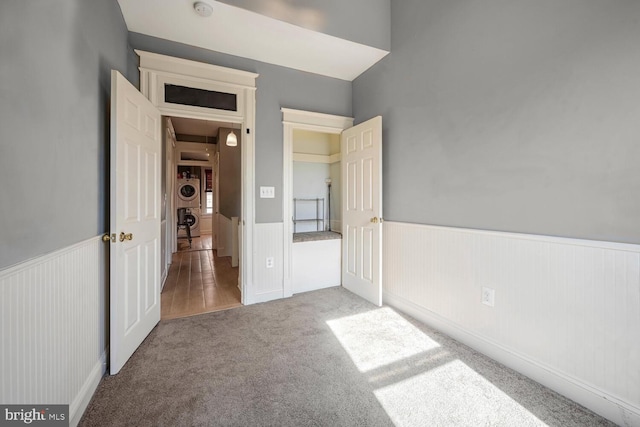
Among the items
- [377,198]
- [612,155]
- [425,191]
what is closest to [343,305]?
[377,198]

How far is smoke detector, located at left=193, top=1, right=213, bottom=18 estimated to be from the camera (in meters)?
2.12

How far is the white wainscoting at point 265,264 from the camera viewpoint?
3.03 meters

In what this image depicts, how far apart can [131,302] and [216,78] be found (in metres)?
2.26

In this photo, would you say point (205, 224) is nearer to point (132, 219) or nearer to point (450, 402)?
point (132, 219)

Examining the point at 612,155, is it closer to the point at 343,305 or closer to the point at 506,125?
the point at 506,125

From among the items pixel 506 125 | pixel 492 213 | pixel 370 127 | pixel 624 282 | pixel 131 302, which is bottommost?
pixel 131 302

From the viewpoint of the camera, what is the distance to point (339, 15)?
259cm

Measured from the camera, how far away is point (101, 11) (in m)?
1.76

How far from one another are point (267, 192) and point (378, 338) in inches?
74.6

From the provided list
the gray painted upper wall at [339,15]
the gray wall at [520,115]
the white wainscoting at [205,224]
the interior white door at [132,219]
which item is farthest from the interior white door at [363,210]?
the white wainscoting at [205,224]

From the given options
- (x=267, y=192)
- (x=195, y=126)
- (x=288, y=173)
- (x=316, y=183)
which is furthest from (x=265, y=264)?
(x=195, y=126)

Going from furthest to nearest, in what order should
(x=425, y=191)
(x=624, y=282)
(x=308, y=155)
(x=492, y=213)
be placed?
1. (x=308, y=155)
2. (x=425, y=191)
3. (x=492, y=213)
4. (x=624, y=282)

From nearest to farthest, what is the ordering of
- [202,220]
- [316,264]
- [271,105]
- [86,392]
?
[86,392] → [271,105] → [316,264] → [202,220]

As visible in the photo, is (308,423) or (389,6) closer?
(308,423)
